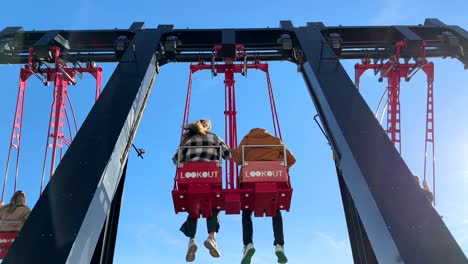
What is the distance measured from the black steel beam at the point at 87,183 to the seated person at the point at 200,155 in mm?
699

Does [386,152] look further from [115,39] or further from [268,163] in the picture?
[115,39]

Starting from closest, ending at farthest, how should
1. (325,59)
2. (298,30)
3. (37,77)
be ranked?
(325,59) < (298,30) < (37,77)

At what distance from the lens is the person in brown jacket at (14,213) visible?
7465 millimetres

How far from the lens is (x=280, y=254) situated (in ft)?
21.9

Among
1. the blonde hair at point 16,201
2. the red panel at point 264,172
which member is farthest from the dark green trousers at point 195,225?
the blonde hair at point 16,201

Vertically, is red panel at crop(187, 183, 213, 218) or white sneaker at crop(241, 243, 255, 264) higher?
red panel at crop(187, 183, 213, 218)

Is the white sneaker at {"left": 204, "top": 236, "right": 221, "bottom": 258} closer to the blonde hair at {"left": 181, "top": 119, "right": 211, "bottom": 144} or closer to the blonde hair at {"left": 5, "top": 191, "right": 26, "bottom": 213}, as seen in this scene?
the blonde hair at {"left": 181, "top": 119, "right": 211, "bottom": 144}

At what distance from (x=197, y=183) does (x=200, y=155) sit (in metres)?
0.40

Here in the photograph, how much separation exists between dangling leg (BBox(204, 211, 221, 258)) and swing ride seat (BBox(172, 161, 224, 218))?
34 cm

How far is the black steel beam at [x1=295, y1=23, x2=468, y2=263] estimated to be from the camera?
4574 mm

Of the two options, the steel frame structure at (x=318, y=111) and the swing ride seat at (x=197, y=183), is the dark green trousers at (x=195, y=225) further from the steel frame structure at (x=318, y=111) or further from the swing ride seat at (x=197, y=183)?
the steel frame structure at (x=318, y=111)

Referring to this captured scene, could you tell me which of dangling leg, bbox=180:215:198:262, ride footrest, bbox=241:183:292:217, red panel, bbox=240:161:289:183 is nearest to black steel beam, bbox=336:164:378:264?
ride footrest, bbox=241:183:292:217

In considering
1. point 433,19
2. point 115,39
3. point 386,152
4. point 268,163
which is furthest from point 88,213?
point 433,19

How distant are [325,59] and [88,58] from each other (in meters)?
4.09
